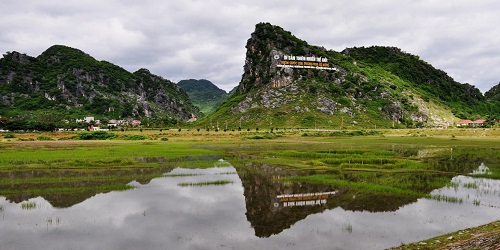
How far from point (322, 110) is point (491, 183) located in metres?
160

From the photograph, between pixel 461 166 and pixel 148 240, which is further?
pixel 461 166

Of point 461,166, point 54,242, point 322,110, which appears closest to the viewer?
point 54,242

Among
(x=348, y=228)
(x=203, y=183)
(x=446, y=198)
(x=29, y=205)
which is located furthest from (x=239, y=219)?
(x=446, y=198)

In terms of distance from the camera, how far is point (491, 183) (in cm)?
3628

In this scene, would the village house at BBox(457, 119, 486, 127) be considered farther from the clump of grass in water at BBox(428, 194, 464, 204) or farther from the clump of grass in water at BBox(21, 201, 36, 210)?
the clump of grass in water at BBox(21, 201, 36, 210)

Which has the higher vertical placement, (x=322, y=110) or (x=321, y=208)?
(x=322, y=110)

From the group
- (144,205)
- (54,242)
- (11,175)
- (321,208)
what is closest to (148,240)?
(54,242)

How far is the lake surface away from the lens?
19820 millimetres

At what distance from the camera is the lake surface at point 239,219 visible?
65.0 ft

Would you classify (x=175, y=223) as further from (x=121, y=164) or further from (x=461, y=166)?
(x=461, y=166)

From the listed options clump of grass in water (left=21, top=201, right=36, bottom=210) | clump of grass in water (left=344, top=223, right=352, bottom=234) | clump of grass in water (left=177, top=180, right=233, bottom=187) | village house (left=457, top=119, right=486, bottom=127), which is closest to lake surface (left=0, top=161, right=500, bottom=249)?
clump of grass in water (left=21, top=201, right=36, bottom=210)

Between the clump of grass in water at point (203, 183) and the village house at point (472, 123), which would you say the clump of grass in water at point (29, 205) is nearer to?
the clump of grass in water at point (203, 183)

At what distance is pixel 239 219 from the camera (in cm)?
2450

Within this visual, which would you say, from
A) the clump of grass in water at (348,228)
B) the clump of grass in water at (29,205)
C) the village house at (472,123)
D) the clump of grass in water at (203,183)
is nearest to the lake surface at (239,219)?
the clump of grass in water at (29,205)
